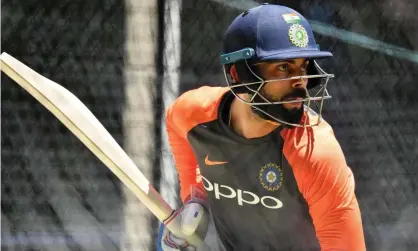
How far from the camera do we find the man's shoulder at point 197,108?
4.99ft

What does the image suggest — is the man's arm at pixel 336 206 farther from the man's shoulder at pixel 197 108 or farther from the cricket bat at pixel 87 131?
the cricket bat at pixel 87 131

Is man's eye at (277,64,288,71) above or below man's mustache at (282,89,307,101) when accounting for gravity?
above

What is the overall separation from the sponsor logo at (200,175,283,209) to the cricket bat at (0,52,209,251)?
0.13 meters

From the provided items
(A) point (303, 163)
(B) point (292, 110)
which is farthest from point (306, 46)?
(A) point (303, 163)

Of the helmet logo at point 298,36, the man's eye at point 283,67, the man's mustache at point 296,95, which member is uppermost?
the helmet logo at point 298,36

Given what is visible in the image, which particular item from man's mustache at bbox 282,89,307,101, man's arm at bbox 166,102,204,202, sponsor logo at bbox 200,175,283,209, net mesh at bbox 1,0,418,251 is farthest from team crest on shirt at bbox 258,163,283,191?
net mesh at bbox 1,0,418,251

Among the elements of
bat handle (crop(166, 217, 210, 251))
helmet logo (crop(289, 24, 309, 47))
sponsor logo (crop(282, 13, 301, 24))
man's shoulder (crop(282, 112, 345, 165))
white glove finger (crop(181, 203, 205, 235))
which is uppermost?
sponsor logo (crop(282, 13, 301, 24))

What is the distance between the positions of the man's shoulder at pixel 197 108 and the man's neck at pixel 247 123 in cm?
6

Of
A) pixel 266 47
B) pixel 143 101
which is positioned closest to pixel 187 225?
pixel 266 47

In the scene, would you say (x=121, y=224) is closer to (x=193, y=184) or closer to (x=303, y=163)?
(x=193, y=184)

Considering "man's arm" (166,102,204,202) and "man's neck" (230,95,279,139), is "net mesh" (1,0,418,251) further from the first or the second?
"man's neck" (230,95,279,139)

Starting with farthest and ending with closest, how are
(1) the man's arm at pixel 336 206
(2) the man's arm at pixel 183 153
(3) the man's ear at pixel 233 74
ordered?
1. (2) the man's arm at pixel 183 153
2. (3) the man's ear at pixel 233 74
3. (1) the man's arm at pixel 336 206

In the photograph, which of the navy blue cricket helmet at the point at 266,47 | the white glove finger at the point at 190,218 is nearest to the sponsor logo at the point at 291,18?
the navy blue cricket helmet at the point at 266,47

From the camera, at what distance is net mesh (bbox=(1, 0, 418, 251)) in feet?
7.09
